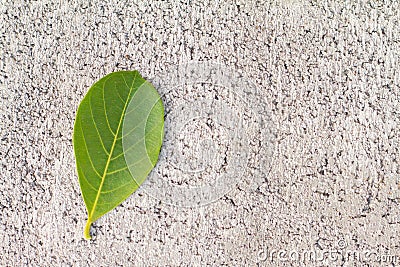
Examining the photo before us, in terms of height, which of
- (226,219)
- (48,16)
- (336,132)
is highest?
(48,16)

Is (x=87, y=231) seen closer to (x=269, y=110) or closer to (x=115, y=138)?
(x=115, y=138)

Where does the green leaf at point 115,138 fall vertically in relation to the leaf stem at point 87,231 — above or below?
above

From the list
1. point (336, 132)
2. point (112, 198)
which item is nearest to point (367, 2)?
point (336, 132)

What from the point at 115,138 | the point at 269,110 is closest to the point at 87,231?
the point at 115,138

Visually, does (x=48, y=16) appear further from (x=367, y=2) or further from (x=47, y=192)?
(x=367, y=2)

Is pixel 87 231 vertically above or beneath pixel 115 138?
beneath
